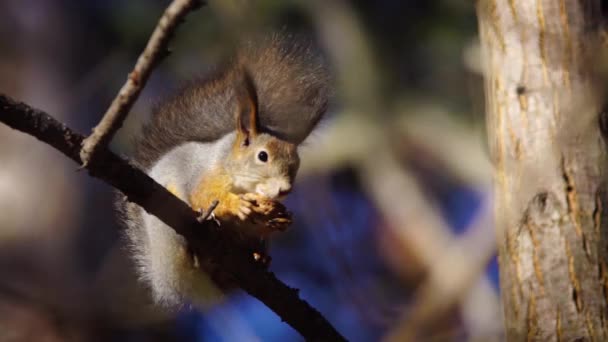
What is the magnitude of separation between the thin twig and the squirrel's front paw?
24.4 inches

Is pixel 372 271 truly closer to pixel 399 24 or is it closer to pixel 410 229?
pixel 410 229

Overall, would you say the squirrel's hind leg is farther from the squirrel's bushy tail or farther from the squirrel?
the squirrel's bushy tail

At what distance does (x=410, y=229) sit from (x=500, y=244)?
5.69 feet

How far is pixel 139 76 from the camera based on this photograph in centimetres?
137

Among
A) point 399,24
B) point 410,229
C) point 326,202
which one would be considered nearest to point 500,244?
point 326,202

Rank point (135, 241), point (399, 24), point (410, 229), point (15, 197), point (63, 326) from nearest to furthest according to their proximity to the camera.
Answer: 1. point (135, 241)
2. point (63, 326)
3. point (15, 197)
4. point (410, 229)
5. point (399, 24)

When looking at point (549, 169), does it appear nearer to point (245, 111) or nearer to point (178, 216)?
point (178, 216)

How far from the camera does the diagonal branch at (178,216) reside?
145 centimetres

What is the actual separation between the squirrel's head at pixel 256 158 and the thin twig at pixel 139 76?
0.74 metres

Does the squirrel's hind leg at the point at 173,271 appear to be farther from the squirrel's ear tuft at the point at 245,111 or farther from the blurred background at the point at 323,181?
the squirrel's ear tuft at the point at 245,111

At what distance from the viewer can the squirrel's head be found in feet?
7.25

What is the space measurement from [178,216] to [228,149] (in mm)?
618

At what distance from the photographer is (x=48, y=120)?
1456 mm

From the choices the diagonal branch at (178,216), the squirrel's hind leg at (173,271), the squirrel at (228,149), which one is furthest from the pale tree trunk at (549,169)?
the squirrel's hind leg at (173,271)
